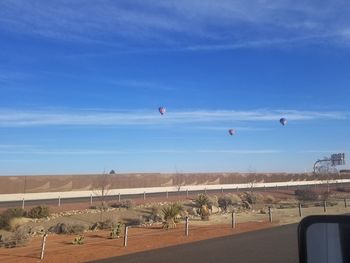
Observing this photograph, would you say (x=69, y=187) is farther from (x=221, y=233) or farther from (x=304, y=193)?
(x=221, y=233)

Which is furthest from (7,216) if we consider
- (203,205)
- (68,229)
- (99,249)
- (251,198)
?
(251,198)

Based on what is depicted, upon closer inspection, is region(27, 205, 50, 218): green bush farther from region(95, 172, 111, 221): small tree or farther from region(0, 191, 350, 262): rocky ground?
region(95, 172, 111, 221): small tree

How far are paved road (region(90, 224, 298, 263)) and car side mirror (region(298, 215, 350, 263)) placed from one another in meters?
12.5

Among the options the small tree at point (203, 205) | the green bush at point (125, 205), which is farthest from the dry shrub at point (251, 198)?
the green bush at point (125, 205)

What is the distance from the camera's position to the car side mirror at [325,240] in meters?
2.25

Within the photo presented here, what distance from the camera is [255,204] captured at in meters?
A: 56.1

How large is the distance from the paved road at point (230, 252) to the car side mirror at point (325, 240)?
41.0 feet

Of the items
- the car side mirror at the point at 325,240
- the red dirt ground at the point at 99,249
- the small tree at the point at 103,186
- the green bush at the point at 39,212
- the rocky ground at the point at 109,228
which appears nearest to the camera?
the car side mirror at the point at 325,240

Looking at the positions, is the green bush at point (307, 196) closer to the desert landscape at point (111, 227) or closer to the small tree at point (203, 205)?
the desert landscape at point (111, 227)

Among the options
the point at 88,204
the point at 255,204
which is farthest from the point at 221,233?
the point at 255,204

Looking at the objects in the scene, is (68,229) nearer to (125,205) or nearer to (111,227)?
(111,227)

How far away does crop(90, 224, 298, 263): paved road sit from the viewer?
14969mm

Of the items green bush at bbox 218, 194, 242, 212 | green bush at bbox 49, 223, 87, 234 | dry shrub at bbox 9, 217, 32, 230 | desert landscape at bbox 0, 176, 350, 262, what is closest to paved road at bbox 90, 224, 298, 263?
desert landscape at bbox 0, 176, 350, 262

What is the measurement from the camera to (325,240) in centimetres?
237
